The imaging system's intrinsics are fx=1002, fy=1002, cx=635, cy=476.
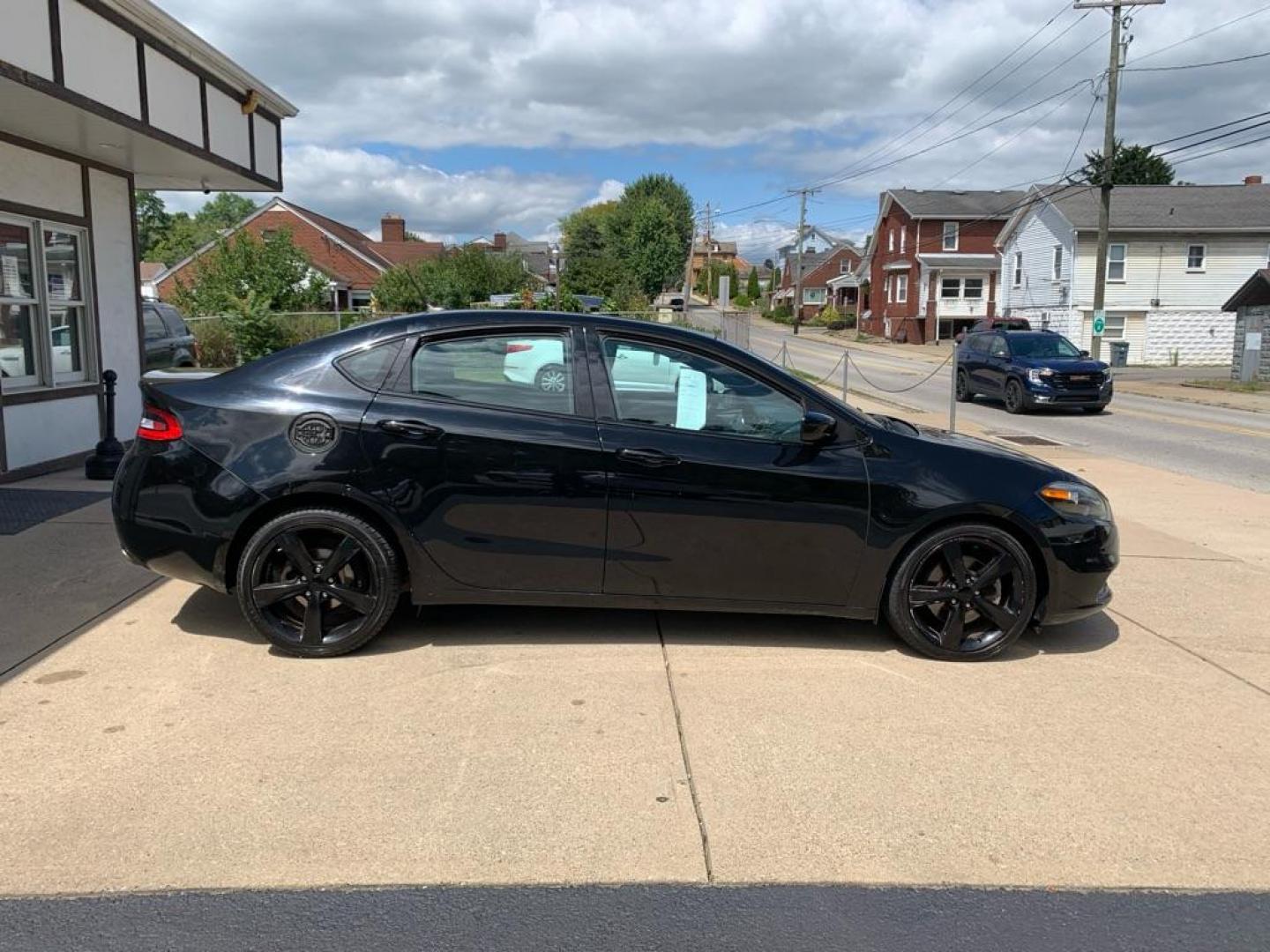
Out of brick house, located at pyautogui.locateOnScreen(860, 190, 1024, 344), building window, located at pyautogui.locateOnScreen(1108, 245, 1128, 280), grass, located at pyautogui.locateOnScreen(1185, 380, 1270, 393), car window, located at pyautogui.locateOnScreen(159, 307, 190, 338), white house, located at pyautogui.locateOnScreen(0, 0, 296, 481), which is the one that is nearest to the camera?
white house, located at pyautogui.locateOnScreen(0, 0, 296, 481)

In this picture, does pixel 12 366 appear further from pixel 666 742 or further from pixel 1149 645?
pixel 1149 645

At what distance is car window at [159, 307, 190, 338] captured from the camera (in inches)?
547

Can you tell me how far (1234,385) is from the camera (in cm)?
2711

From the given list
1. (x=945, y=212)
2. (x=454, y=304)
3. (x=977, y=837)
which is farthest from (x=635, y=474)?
(x=945, y=212)

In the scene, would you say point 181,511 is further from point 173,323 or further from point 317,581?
point 173,323

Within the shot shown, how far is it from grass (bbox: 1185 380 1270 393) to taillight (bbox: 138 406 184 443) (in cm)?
2729

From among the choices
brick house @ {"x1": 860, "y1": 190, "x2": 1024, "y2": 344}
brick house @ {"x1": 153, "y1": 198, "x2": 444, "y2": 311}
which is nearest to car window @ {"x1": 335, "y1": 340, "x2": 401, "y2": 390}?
brick house @ {"x1": 153, "y1": 198, "x2": 444, "y2": 311}

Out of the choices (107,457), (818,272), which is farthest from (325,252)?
(818,272)

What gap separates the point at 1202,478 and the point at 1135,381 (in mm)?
20167

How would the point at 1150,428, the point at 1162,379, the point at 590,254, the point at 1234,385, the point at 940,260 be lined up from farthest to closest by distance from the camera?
the point at 590,254, the point at 940,260, the point at 1162,379, the point at 1234,385, the point at 1150,428

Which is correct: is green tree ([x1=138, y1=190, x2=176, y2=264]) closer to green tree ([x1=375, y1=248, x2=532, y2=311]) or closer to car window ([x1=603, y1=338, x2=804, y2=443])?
green tree ([x1=375, y1=248, x2=532, y2=311])

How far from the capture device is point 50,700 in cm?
419

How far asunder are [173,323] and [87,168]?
4.79 meters

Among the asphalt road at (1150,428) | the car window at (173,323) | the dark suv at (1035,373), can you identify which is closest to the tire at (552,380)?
the asphalt road at (1150,428)
